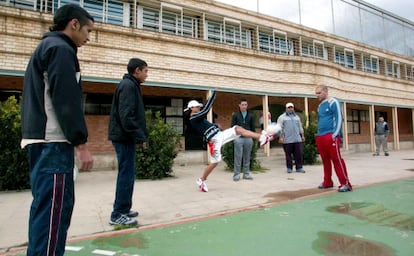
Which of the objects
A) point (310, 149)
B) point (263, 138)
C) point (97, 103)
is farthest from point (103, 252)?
point (97, 103)

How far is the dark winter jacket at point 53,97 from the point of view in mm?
1609

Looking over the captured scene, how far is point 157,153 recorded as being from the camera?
22.0 feet

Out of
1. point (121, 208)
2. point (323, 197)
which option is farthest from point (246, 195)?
point (121, 208)

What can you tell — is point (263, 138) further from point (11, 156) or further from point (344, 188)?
point (11, 156)

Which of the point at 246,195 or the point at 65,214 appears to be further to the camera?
the point at 246,195

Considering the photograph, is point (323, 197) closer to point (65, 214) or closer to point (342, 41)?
point (65, 214)

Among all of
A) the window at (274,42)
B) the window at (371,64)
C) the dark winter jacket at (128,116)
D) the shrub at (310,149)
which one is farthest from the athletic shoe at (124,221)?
the window at (371,64)

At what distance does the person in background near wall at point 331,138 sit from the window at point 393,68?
18.2m

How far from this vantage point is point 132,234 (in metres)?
2.82

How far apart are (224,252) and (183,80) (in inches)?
328

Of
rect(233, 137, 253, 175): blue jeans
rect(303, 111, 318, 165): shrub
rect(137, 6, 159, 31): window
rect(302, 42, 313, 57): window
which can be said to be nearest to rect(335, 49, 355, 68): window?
rect(302, 42, 313, 57): window

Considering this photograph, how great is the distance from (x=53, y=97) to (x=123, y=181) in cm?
171

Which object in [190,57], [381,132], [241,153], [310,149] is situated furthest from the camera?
[381,132]

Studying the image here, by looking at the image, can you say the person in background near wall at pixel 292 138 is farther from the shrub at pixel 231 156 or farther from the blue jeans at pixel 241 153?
the blue jeans at pixel 241 153
